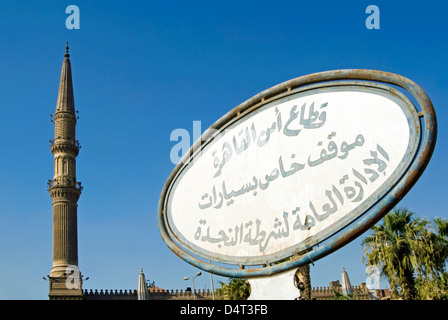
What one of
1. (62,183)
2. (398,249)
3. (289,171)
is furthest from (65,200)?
(289,171)

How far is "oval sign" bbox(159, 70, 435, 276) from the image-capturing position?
22.5 ft

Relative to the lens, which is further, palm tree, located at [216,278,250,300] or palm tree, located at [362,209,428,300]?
palm tree, located at [216,278,250,300]

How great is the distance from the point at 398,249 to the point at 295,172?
33.7 feet

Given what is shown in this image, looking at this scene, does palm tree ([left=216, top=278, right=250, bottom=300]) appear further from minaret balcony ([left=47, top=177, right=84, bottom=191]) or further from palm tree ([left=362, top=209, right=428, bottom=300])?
minaret balcony ([left=47, top=177, right=84, bottom=191])

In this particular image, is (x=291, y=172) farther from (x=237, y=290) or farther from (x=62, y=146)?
(x=62, y=146)

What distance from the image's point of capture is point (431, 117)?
21.4ft

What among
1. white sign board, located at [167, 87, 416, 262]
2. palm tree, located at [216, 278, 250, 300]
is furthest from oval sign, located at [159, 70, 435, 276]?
palm tree, located at [216, 278, 250, 300]

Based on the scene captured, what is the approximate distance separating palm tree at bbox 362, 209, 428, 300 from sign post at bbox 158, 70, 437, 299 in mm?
9542

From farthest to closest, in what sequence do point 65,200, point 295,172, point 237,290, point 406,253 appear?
point 65,200 < point 237,290 < point 406,253 < point 295,172

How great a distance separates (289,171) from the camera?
7777mm

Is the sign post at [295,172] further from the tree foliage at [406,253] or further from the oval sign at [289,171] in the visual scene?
the tree foliage at [406,253]

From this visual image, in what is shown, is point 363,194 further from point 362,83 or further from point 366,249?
point 366,249

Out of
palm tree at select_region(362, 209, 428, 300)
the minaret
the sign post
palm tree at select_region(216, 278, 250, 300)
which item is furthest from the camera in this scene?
the minaret
